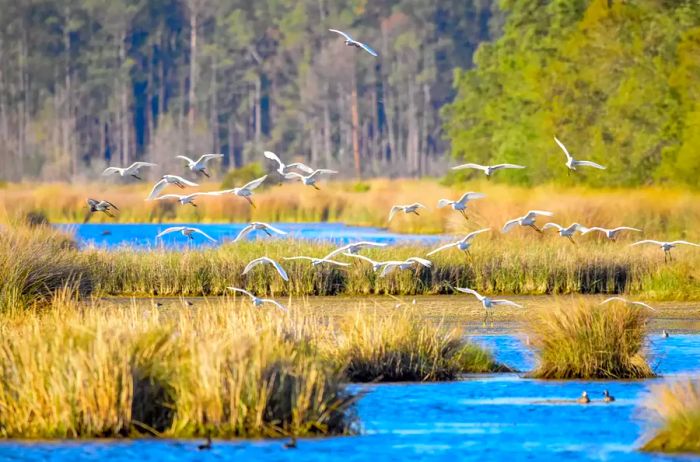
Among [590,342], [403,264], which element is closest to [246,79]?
[403,264]

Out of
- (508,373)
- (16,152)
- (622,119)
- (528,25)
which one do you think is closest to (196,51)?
(16,152)

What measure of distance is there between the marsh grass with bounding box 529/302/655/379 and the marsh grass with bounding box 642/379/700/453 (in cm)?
396

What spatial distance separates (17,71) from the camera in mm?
104312

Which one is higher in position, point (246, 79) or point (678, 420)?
point (246, 79)

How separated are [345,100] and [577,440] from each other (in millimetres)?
87176

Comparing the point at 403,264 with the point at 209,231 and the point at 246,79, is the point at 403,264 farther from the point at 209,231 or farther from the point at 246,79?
the point at 246,79

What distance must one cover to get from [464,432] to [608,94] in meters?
39.0

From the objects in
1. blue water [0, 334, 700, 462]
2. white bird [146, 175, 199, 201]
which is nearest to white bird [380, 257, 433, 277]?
blue water [0, 334, 700, 462]

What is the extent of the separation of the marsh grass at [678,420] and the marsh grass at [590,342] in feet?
13.0

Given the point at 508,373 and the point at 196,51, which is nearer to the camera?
the point at 508,373

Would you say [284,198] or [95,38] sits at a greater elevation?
[95,38]

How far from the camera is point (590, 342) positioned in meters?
17.3

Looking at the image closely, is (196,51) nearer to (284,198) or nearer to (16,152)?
(16,152)

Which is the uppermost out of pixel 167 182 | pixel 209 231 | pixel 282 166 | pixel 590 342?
pixel 282 166
